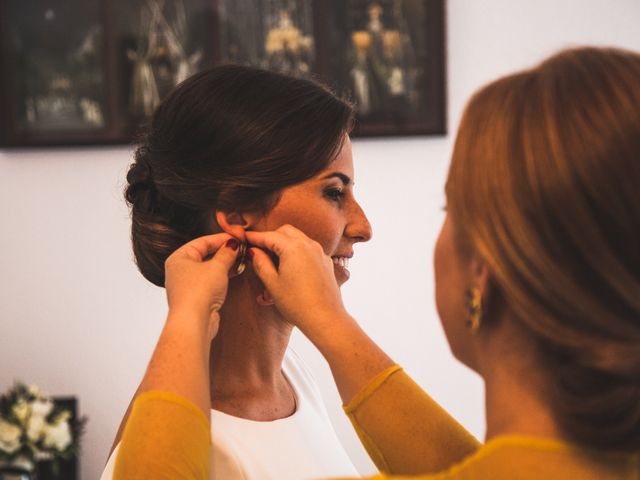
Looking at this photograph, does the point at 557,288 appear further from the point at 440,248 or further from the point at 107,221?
the point at 107,221

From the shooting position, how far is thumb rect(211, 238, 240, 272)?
42.6 inches

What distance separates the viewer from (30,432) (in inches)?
76.5

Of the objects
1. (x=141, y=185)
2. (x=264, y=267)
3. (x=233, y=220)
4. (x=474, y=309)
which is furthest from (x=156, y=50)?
(x=474, y=309)

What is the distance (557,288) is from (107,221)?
2026mm

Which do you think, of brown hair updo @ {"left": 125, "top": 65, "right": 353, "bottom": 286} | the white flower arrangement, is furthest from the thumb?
the white flower arrangement

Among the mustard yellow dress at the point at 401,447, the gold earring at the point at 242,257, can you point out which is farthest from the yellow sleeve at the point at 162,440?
the gold earring at the point at 242,257

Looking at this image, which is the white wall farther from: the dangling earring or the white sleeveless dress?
the dangling earring

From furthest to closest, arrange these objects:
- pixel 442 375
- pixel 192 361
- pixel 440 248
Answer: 1. pixel 442 375
2. pixel 192 361
3. pixel 440 248

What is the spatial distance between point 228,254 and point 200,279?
11cm

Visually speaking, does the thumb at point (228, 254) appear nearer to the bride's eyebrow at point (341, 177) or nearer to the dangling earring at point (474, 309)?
the bride's eyebrow at point (341, 177)

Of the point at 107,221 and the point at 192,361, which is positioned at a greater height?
the point at 192,361

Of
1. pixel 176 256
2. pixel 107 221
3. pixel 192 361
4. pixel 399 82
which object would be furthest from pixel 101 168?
pixel 192 361

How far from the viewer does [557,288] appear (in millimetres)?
658

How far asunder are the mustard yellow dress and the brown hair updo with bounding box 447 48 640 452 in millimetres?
31
